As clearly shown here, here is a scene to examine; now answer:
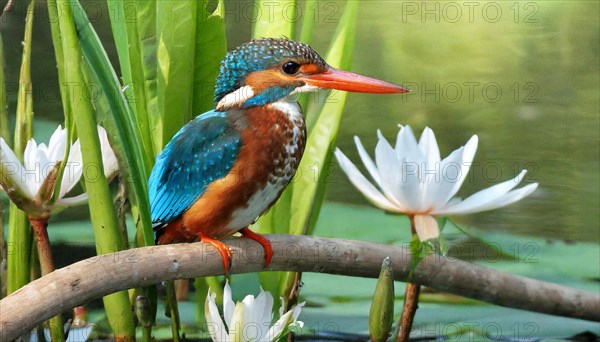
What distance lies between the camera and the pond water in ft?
6.59

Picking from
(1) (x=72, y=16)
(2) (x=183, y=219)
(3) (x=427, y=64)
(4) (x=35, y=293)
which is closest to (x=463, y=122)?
(3) (x=427, y=64)

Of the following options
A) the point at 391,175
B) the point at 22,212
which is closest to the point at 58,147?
the point at 22,212

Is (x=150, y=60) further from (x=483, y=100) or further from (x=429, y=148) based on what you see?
(x=483, y=100)

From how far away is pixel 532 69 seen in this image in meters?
2.12

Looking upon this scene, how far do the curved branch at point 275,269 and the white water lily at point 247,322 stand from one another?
0.05 metres

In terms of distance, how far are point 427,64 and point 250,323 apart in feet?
3.92

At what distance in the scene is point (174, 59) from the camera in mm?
1345

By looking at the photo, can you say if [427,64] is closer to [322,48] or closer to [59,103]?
[322,48]

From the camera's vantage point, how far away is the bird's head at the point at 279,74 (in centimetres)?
113

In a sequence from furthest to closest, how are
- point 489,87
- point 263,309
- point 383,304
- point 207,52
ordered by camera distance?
point 489,87
point 207,52
point 263,309
point 383,304

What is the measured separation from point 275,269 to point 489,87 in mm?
1111

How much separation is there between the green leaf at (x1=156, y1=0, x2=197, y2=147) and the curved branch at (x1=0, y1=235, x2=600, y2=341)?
0.87 ft

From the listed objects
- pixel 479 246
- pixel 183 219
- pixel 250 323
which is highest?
pixel 183 219

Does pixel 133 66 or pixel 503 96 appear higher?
pixel 133 66
